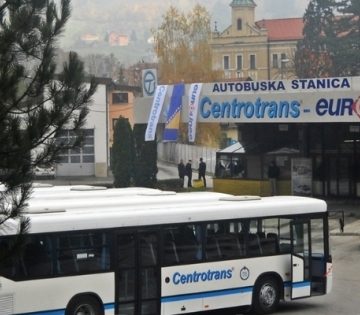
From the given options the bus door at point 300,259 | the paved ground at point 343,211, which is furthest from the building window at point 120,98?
the bus door at point 300,259

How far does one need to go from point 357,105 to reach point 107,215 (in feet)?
70.1

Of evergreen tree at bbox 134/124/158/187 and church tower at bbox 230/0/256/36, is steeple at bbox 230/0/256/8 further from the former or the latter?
evergreen tree at bbox 134/124/158/187

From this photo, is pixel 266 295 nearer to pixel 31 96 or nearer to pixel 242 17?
pixel 31 96

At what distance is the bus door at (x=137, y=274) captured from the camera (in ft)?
50.3

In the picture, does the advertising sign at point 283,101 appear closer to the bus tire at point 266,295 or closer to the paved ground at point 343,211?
the paved ground at point 343,211

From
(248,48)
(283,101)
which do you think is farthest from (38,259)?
(248,48)

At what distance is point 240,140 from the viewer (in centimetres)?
4488

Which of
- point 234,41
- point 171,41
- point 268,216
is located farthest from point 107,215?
point 234,41

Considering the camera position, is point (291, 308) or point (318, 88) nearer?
point (291, 308)

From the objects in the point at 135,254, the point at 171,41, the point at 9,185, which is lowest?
the point at 135,254

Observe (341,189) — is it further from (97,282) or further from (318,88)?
(97,282)

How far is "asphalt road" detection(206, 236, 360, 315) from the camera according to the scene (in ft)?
58.2

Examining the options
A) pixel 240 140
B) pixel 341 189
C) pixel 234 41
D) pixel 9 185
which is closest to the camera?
pixel 9 185

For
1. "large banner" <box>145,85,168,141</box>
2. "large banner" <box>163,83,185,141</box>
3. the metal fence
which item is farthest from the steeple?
"large banner" <box>163,83,185,141</box>
